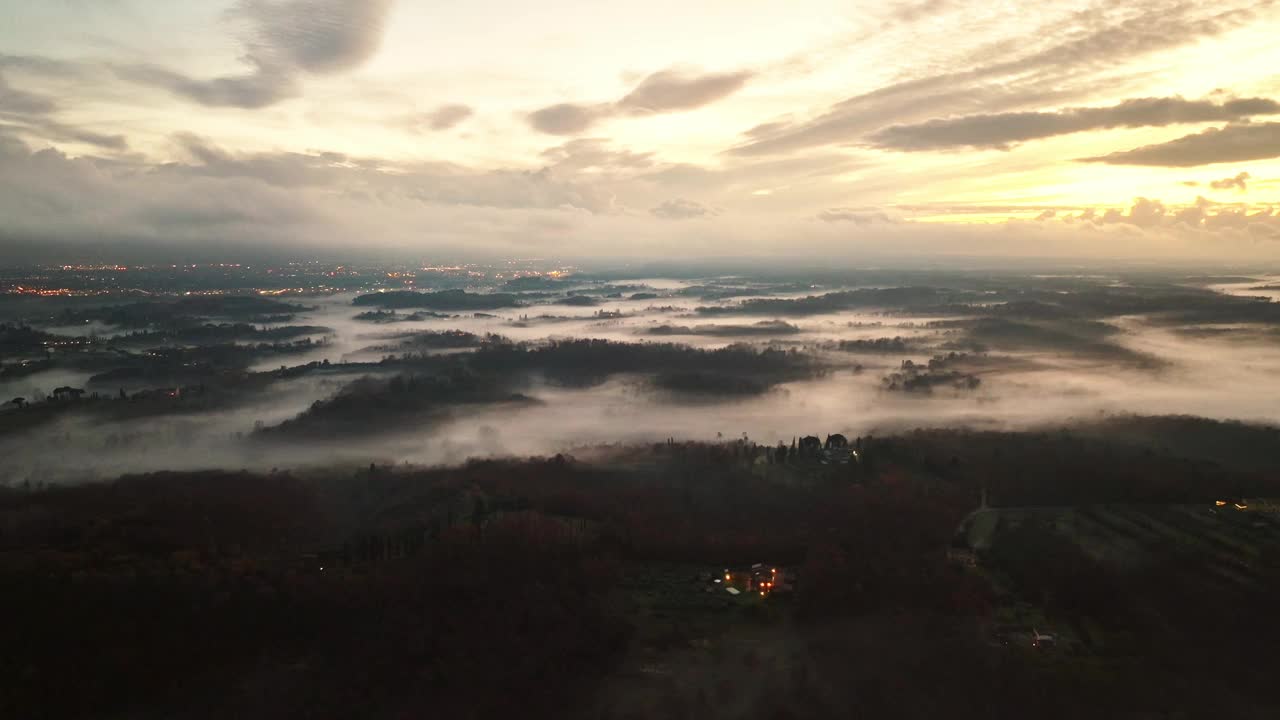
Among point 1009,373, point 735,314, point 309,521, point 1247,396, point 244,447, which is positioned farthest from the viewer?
point 735,314

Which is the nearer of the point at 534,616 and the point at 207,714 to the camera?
the point at 207,714

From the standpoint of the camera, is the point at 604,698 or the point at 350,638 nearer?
the point at 604,698

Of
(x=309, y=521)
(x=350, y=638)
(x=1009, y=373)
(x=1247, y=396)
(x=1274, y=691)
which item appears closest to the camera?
(x=1274, y=691)

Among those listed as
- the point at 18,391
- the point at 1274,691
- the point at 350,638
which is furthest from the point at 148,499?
the point at 1274,691

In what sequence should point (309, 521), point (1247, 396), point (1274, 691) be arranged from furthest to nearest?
point (1247, 396)
point (309, 521)
point (1274, 691)

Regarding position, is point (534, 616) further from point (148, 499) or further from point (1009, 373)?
point (1009, 373)

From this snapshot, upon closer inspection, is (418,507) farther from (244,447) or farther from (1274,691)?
(1274,691)

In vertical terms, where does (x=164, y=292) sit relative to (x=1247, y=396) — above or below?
above

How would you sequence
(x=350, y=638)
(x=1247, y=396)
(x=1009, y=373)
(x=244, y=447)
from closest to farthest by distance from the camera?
(x=350, y=638), (x=244, y=447), (x=1247, y=396), (x=1009, y=373)

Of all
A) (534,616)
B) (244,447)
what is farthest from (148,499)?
(534,616)
